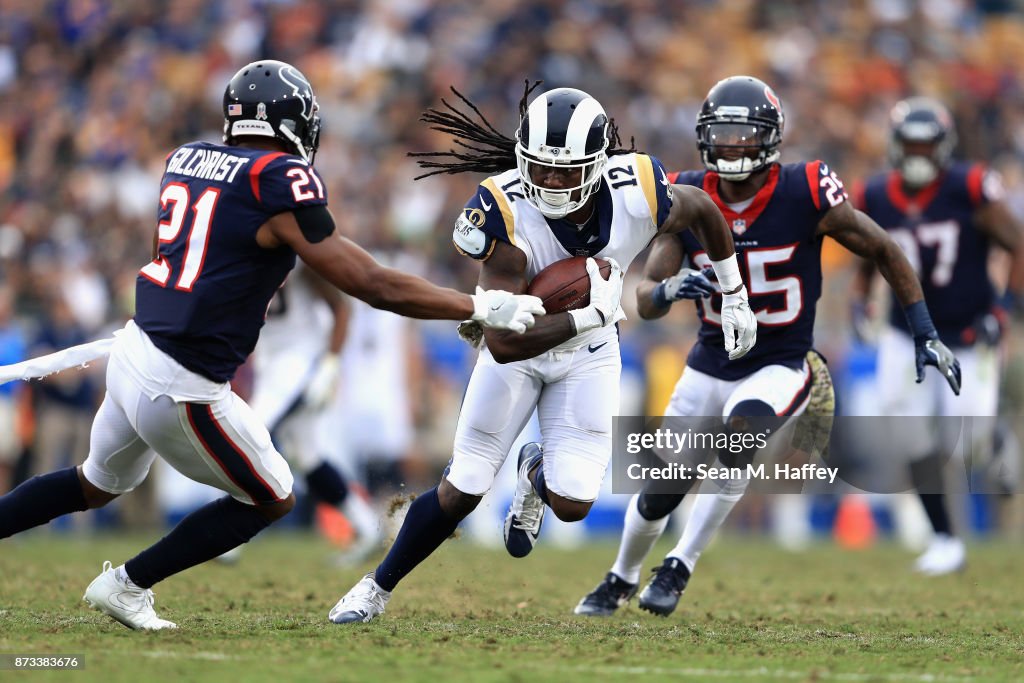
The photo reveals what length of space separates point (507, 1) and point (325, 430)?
26.3ft

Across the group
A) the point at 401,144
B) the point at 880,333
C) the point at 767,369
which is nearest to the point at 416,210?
the point at 401,144

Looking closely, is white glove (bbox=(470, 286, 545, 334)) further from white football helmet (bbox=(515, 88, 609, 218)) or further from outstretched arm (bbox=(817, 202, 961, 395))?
outstretched arm (bbox=(817, 202, 961, 395))

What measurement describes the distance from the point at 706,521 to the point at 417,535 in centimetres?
148

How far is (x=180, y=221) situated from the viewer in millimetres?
4910

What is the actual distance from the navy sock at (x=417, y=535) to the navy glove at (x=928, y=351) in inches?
86.0

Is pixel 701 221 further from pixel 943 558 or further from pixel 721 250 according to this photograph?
pixel 943 558

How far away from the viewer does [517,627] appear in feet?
18.6

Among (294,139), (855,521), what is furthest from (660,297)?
(855,521)

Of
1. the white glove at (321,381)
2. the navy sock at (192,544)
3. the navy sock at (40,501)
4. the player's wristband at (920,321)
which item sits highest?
the player's wristband at (920,321)

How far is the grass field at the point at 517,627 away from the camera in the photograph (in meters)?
4.50

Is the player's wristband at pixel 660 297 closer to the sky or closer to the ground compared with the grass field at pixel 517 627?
closer to the sky

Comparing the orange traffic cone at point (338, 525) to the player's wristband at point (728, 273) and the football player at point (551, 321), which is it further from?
the player's wristband at point (728, 273)

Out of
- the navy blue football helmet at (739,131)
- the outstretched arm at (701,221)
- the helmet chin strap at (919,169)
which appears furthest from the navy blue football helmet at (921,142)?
the outstretched arm at (701,221)

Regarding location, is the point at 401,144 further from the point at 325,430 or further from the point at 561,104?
the point at 561,104
